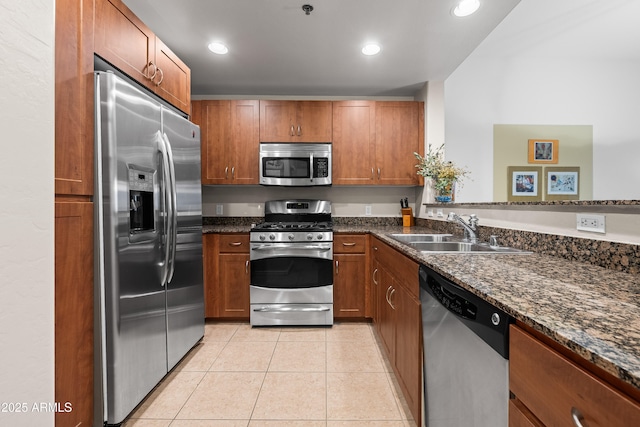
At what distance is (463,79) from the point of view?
3416 millimetres

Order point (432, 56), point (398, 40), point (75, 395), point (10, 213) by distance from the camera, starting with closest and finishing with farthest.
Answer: point (10, 213)
point (75, 395)
point (398, 40)
point (432, 56)

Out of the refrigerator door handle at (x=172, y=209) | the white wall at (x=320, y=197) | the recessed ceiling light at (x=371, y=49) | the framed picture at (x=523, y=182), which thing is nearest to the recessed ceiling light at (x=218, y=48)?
the refrigerator door handle at (x=172, y=209)

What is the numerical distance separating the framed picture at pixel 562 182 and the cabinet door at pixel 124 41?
3944mm

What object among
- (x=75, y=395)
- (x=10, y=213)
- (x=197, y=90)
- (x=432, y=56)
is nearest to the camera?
(x=10, y=213)

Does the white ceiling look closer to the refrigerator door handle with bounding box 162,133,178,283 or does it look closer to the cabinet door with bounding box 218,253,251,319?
the refrigerator door handle with bounding box 162,133,178,283

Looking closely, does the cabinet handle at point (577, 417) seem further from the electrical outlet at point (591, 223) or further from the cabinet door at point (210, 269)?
the cabinet door at point (210, 269)

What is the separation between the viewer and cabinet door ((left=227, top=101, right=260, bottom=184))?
126 inches

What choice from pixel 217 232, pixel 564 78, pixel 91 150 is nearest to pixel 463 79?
pixel 564 78

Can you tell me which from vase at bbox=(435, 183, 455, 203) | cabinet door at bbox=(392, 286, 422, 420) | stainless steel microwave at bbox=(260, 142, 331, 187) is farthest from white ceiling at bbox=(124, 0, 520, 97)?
cabinet door at bbox=(392, 286, 422, 420)

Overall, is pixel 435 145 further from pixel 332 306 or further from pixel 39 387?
pixel 39 387

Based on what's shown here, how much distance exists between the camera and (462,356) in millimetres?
1009

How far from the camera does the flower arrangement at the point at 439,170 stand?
287 centimetres

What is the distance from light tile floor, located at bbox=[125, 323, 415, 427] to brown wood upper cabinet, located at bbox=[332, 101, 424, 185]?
64.5 inches

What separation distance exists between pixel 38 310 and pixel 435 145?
323cm
